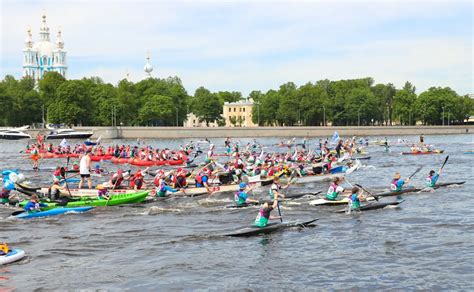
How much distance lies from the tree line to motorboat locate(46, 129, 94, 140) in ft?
55.8

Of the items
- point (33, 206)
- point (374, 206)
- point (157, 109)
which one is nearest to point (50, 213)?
point (33, 206)

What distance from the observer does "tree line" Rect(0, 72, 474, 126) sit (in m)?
151

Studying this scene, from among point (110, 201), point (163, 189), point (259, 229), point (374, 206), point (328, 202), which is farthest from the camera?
point (163, 189)

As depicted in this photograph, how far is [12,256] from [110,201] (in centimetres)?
1085

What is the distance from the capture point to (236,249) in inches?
879

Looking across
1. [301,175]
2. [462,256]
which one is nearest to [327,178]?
[301,175]

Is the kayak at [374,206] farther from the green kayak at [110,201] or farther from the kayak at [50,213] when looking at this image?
the kayak at [50,213]

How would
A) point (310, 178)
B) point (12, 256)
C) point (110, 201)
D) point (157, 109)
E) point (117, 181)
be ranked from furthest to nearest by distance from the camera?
point (157, 109), point (310, 178), point (117, 181), point (110, 201), point (12, 256)

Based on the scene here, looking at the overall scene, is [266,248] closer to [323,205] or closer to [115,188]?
[323,205]

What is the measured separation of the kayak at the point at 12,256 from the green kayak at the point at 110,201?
8.11 m

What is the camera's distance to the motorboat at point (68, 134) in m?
125

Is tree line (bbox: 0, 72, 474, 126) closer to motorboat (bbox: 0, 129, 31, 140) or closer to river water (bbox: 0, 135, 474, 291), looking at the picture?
motorboat (bbox: 0, 129, 31, 140)

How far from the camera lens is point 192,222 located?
90.1 feet

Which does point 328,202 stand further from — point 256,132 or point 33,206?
point 256,132
